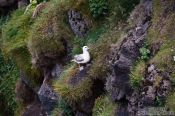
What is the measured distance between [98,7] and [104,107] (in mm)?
2970

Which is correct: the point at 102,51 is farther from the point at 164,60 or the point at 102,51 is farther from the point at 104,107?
the point at 164,60

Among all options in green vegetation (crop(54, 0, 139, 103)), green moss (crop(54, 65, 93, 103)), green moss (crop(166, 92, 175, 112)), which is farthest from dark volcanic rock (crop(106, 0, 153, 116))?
green moss (crop(54, 65, 93, 103))

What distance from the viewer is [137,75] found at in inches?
339

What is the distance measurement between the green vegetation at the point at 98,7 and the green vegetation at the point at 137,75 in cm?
336

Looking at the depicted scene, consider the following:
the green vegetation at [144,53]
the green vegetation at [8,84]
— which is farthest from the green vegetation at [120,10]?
the green vegetation at [8,84]

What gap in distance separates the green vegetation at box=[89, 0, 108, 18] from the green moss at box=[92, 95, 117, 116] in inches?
96.0

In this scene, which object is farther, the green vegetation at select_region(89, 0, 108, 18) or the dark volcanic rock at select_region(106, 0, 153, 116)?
the green vegetation at select_region(89, 0, 108, 18)

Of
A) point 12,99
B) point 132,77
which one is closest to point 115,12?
point 132,77

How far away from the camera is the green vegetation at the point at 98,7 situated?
38.7 feet

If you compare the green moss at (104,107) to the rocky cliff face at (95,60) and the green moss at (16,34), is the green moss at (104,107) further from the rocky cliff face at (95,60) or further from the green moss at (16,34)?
the green moss at (16,34)

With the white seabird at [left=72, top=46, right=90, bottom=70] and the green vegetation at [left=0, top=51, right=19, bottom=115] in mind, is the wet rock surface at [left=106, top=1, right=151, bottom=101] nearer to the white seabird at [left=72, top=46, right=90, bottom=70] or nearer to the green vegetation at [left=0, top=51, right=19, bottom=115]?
the white seabird at [left=72, top=46, right=90, bottom=70]

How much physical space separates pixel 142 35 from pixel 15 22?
7567 mm

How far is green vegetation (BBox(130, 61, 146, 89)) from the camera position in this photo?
28.2 ft

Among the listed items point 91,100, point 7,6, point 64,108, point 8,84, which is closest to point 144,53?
point 91,100
